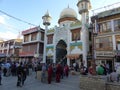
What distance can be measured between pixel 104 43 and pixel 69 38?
725 centimetres

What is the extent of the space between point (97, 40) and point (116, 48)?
12.1ft

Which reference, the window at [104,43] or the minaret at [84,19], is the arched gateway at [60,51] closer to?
the minaret at [84,19]

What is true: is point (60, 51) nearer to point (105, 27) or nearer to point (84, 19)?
point (84, 19)

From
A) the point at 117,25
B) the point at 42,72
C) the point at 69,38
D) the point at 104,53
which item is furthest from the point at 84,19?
the point at 42,72

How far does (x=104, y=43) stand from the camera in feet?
79.9

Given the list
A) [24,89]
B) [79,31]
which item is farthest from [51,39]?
[24,89]

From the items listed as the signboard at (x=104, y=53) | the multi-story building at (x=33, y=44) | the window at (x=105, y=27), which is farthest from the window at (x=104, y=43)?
the multi-story building at (x=33, y=44)

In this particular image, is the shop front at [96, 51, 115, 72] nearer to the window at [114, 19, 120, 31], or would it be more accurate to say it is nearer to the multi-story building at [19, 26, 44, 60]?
the window at [114, 19, 120, 31]

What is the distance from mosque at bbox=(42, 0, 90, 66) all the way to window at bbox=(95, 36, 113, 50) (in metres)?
2.15

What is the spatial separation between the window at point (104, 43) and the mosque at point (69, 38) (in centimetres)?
215

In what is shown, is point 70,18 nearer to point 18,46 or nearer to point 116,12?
point 116,12

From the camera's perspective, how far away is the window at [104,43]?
931 inches

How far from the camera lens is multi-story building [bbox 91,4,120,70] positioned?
2275 centimetres

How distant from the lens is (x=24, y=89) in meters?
11.1
